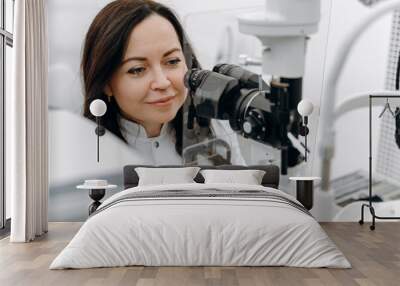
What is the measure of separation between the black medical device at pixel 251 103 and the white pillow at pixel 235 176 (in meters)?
0.60

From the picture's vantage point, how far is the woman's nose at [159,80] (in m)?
6.85

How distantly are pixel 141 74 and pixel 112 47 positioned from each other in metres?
0.43

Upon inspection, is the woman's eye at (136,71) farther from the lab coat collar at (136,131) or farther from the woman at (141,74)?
the lab coat collar at (136,131)

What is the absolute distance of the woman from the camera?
22.5 ft

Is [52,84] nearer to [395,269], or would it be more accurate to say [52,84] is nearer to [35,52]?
[35,52]

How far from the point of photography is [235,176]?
6.36 metres

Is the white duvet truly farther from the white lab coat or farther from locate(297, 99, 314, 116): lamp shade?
the white lab coat

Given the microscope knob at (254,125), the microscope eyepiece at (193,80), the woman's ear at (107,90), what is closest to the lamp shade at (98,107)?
the woman's ear at (107,90)

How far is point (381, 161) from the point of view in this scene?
23.3 feet

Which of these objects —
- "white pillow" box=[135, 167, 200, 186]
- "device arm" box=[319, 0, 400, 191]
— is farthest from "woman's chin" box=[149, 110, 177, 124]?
"device arm" box=[319, 0, 400, 191]

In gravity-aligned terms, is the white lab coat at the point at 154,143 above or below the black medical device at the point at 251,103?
below

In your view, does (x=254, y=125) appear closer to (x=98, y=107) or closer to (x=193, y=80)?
(x=193, y=80)

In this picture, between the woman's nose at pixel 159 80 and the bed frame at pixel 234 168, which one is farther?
the woman's nose at pixel 159 80

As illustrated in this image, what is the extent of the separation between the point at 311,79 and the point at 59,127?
112 inches
